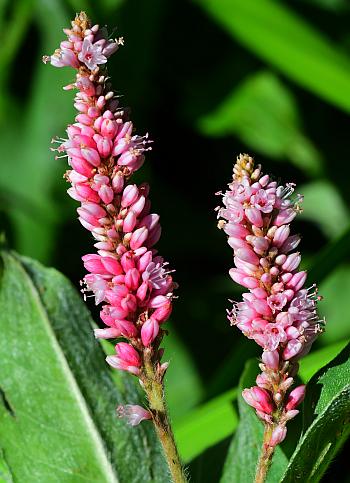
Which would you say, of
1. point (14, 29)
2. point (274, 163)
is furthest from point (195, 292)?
point (14, 29)

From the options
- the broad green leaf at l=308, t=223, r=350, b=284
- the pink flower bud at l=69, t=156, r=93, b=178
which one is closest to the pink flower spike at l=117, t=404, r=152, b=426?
the pink flower bud at l=69, t=156, r=93, b=178

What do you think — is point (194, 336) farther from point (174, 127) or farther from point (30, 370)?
point (30, 370)

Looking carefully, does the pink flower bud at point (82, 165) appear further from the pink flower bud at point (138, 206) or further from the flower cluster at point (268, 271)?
the flower cluster at point (268, 271)

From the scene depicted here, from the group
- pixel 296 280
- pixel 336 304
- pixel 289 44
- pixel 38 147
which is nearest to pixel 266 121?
pixel 289 44

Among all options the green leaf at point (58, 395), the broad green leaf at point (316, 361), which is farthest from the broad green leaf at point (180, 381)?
the green leaf at point (58, 395)

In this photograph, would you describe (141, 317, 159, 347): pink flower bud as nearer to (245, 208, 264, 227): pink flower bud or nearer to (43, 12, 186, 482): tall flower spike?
(43, 12, 186, 482): tall flower spike

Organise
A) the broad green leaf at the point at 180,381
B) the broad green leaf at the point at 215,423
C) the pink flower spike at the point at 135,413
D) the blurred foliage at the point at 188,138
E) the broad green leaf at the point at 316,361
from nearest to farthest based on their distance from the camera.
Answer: the pink flower spike at the point at 135,413 < the broad green leaf at the point at 316,361 < the broad green leaf at the point at 215,423 < the broad green leaf at the point at 180,381 < the blurred foliage at the point at 188,138

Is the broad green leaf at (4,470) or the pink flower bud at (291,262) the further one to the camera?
the broad green leaf at (4,470)
